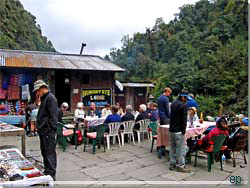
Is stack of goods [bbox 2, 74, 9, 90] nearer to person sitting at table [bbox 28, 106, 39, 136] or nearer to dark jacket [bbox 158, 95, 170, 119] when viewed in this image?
person sitting at table [bbox 28, 106, 39, 136]

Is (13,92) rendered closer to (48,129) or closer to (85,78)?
(85,78)

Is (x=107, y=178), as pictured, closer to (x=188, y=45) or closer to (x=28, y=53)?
(x=28, y=53)

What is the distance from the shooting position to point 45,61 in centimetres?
1118

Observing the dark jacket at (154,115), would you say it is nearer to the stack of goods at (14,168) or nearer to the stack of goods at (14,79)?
the stack of goods at (14,168)

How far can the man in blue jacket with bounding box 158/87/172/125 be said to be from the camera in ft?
18.1

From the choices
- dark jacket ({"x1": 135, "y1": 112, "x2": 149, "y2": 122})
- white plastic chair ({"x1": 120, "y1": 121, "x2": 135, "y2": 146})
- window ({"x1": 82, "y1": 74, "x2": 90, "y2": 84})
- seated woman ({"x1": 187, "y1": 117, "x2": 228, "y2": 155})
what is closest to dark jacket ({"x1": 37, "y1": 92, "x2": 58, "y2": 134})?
seated woman ({"x1": 187, "y1": 117, "x2": 228, "y2": 155})

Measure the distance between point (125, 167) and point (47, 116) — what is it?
2.02m

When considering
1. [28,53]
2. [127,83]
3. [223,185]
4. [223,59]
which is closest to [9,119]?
[28,53]

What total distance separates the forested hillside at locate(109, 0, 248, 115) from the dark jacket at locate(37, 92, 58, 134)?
10456 mm

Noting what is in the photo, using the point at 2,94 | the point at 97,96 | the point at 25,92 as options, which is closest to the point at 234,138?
the point at 97,96

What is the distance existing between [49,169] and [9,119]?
6480 millimetres

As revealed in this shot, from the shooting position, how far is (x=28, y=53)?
11.9 metres

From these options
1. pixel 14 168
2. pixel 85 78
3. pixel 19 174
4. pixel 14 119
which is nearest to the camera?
pixel 19 174

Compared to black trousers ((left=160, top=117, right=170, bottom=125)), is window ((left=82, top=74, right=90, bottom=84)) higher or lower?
higher
